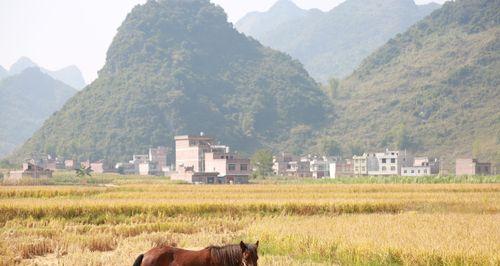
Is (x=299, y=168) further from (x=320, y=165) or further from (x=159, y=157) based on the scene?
(x=159, y=157)

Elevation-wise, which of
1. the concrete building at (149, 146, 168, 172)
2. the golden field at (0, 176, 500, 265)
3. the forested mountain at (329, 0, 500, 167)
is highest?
the forested mountain at (329, 0, 500, 167)

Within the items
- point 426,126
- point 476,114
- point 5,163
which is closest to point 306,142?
point 426,126

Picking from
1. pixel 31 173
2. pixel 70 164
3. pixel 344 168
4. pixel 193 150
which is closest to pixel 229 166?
pixel 193 150

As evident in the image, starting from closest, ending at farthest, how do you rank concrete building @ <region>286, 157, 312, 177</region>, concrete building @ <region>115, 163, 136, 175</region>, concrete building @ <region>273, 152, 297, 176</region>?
concrete building @ <region>286, 157, 312, 177</region> < concrete building @ <region>273, 152, 297, 176</region> < concrete building @ <region>115, 163, 136, 175</region>

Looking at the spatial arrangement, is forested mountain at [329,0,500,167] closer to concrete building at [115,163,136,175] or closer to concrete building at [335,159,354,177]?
concrete building at [335,159,354,177]

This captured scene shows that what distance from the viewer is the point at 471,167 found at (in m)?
118

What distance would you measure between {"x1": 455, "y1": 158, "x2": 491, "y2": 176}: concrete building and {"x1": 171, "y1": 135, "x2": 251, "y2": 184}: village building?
39.8 m

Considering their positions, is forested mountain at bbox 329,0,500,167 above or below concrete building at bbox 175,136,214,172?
above

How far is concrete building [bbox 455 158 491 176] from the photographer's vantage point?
118 meters

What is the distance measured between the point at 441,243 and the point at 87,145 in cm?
15916

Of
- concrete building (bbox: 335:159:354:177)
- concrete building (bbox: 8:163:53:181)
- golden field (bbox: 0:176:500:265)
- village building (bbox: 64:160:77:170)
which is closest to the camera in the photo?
golden field (bbox: 0:176:500:265)

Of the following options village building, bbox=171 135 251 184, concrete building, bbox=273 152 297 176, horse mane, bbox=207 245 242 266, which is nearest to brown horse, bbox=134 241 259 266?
horse mane, bbox=207 245 242 266

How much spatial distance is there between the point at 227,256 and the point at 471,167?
113 m

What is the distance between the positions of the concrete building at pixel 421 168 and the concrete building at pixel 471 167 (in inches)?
250
